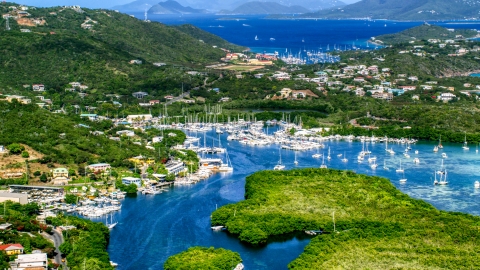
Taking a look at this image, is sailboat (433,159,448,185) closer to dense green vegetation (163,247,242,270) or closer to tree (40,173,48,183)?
dense green vegetation (163,247,242,270)

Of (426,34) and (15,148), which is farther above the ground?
(426,34)

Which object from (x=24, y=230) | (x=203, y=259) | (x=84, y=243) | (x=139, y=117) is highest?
(x=139, y=117)

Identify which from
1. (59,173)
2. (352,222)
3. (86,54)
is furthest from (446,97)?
(59,173)

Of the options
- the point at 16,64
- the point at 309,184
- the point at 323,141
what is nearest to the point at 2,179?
the point at 309,184

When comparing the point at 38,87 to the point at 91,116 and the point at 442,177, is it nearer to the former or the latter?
the point at 91,116

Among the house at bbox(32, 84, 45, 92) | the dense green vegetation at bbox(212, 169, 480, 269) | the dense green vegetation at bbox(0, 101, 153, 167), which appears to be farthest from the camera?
the house at bbox(32, 84, 45, 92)

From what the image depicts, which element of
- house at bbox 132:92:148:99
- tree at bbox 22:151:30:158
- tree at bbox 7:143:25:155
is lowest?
tree at bbox 22:151:30:158

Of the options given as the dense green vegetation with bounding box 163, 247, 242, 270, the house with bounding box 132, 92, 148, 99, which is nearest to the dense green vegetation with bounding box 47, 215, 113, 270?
the dense green vegetation with bounding box 163, 247, 242, 270
